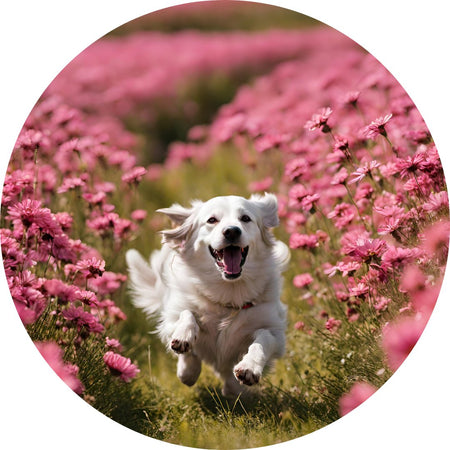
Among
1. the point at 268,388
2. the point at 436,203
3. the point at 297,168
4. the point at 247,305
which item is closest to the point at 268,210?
the point at 297,168

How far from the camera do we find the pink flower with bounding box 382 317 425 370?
145 inches

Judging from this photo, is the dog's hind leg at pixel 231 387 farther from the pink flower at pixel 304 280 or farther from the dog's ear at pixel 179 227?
the dog's ear at pixel 179 227

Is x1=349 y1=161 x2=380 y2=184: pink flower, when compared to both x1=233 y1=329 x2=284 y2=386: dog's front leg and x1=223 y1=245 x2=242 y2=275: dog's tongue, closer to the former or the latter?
x1=223 y1=245 x2=242 y2=275: dog's tongue

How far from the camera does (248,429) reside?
3.76 meters

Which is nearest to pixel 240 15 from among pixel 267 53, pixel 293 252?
pixel 267 53

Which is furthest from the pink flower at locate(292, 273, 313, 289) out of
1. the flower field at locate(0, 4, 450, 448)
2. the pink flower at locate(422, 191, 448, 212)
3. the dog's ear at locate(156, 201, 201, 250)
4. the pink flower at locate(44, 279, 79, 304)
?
the pink flower at locate(44, 279, 79, 304)

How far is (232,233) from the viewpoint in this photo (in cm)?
376

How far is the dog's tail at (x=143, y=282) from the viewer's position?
4.75m

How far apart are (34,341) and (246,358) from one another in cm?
128

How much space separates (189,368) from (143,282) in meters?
0.94

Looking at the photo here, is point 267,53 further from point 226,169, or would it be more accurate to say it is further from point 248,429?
point 248,429

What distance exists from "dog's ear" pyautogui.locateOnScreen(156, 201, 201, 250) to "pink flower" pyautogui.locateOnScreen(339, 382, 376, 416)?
142cm

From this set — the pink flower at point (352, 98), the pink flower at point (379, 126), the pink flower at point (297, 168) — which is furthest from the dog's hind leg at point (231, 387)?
the pink flower at point (352, 98)

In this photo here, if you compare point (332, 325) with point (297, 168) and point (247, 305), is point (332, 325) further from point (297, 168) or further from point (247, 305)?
point (297, 168)
